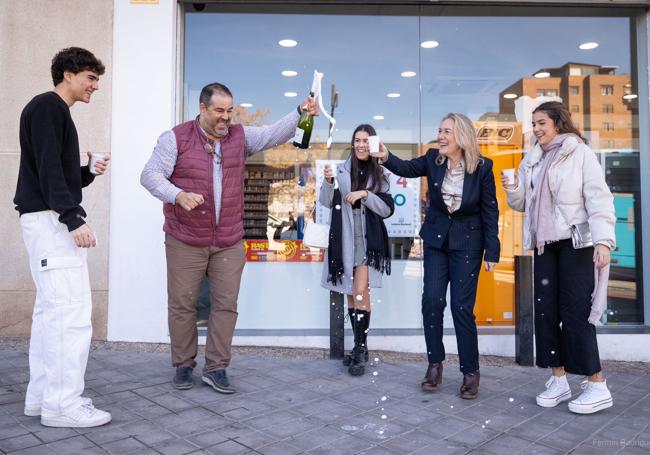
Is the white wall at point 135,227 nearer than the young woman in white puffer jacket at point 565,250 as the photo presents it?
No

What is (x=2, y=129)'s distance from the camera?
5742 mm

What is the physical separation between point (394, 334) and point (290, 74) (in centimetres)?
311

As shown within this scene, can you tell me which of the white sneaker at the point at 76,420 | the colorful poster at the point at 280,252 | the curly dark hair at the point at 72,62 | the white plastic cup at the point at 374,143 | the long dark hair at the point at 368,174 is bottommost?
the white sneaker at the point at 76,420

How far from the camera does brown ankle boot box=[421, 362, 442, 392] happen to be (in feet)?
14.1

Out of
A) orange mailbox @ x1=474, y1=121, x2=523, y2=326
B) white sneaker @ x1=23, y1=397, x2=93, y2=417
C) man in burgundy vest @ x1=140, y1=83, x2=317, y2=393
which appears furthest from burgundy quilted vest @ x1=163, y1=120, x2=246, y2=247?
orange mailbox @ x1=474, y1=121, x2=523, y2=326

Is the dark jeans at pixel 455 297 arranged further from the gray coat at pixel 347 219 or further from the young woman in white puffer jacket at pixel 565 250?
the gray coat at pixel 347 219

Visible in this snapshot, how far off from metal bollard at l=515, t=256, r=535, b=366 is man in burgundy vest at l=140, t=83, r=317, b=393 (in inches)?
96.9

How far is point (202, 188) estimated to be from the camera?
410cm

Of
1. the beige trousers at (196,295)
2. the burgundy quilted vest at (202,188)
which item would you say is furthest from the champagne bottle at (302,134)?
the beige trousers at (196,295)

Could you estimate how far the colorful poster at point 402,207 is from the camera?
21.0ft

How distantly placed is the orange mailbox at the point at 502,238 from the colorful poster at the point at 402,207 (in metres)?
0.93

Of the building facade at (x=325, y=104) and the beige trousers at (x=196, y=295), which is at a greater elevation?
the building facade at (x=325, y=104)

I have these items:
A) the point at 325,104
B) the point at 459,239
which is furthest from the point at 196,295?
the point at 325,104

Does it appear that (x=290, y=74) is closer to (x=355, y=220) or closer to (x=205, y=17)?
(x=205, y=17)
